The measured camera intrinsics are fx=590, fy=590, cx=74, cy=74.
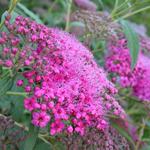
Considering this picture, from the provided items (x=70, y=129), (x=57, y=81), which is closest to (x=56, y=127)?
(x=70, y=129)

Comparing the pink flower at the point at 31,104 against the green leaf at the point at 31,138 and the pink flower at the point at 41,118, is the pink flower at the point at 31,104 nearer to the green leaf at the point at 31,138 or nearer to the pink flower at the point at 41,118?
the pink flower at the point at 41,118

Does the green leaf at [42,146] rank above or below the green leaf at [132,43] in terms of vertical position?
below

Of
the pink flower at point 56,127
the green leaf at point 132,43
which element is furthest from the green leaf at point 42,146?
the green leaf at point 132,43

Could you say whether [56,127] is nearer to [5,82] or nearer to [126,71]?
[5,82]

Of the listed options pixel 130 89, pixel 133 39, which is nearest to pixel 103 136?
pixel 133 39

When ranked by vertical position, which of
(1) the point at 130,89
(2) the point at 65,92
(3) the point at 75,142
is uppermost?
(1) the point at 130,89

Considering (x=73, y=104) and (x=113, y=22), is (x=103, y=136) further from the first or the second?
(x=113, y=22)
